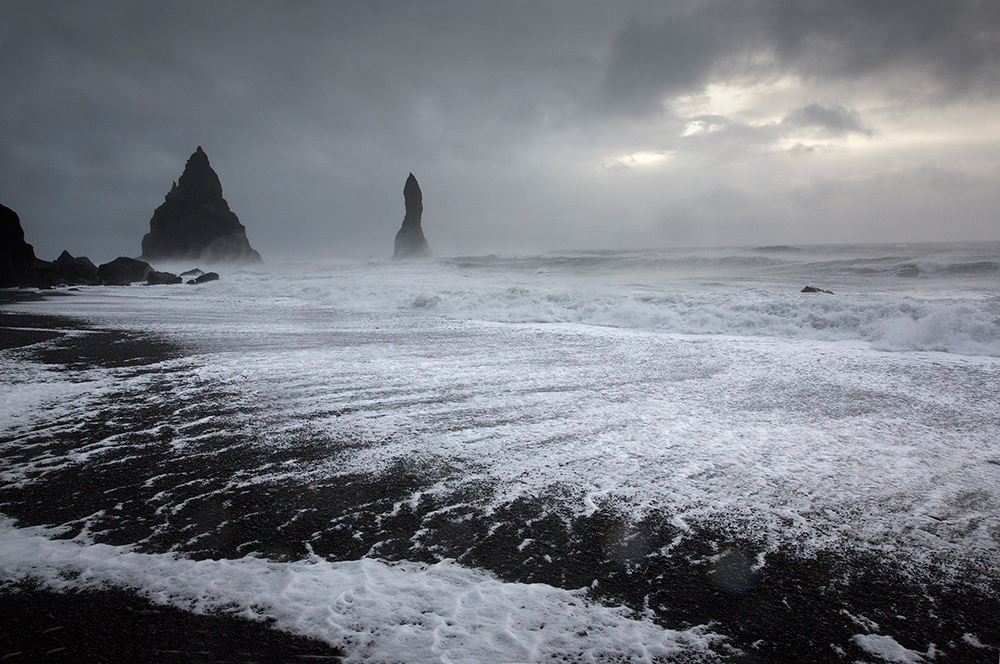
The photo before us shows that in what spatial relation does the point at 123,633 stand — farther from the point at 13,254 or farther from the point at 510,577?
the point at 13,254

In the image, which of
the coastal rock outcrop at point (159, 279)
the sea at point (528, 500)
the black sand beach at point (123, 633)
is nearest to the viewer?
the black sand beach at point (123, 633)

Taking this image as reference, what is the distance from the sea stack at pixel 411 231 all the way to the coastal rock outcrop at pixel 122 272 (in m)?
64.7

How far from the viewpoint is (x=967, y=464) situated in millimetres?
3383

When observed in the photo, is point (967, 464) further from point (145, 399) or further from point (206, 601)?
point (145, 399)

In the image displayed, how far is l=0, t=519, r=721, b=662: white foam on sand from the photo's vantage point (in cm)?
172

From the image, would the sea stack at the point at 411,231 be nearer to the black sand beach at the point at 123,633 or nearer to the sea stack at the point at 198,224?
the sea stack at the point at 198,224

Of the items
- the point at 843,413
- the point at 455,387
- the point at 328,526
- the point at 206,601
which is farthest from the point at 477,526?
the point at 843,413

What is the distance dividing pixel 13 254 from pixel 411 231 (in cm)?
7550

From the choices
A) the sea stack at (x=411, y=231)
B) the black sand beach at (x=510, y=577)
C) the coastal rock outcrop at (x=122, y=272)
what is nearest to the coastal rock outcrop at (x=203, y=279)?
the coastal rock outcrop at (x=122, y=272)

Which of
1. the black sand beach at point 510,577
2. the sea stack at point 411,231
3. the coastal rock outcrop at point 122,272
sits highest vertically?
the sea stack at point 411,231

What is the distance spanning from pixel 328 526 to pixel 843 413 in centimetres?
443

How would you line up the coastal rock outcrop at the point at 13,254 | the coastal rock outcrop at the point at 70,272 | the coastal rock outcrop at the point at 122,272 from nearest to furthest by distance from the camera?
the coastal rock outcrop at the point at 13,254 → the coastal rock outcrop at the point at 70,272 → the coastal rock outcrop at the point at 122,272

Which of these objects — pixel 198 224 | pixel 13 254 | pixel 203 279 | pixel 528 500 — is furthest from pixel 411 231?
pixel 528 500

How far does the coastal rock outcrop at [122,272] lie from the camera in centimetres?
3309
